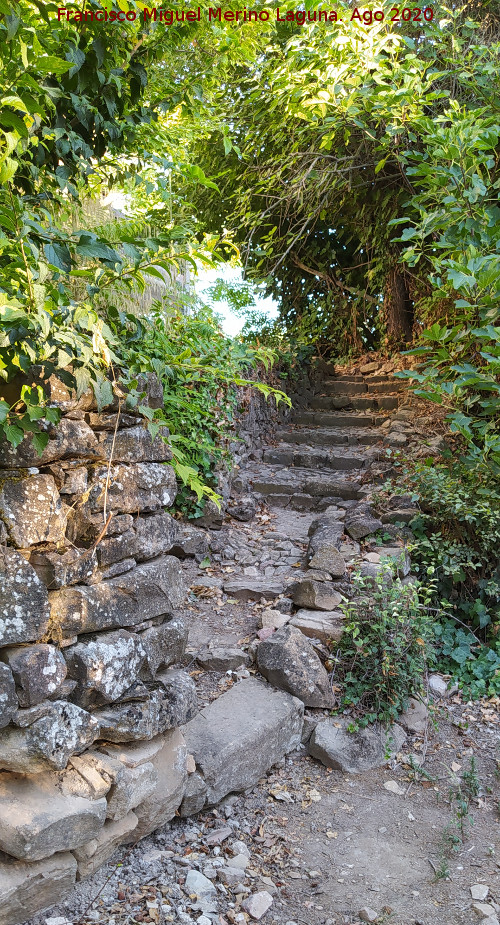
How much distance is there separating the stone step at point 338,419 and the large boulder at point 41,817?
286 inches

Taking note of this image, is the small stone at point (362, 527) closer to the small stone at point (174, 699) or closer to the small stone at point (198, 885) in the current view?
the small stone at point (174, 699)

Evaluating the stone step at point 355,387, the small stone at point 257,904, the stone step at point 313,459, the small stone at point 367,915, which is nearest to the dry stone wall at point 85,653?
the small stone at point 257,904

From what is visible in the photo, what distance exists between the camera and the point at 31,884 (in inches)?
75.4

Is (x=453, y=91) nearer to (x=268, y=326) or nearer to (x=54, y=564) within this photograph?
(x=268, y=326)

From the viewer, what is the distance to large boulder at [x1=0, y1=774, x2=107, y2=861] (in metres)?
1.83

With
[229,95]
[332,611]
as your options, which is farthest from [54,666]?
[229,95]

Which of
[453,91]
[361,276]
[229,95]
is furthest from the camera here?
[361,276]

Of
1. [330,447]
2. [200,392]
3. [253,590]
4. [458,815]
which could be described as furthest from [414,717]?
[330,447]

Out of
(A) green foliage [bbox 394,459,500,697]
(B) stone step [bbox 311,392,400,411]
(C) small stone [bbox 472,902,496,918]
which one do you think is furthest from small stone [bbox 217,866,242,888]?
(B) stone step [bbox 311,392,400,411]

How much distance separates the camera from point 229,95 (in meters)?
7.31

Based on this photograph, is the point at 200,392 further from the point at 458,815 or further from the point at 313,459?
the point at 458,815

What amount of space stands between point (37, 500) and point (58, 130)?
55.3 inches

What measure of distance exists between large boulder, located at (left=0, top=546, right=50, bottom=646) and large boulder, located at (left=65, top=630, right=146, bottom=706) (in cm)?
20

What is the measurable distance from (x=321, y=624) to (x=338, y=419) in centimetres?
552
